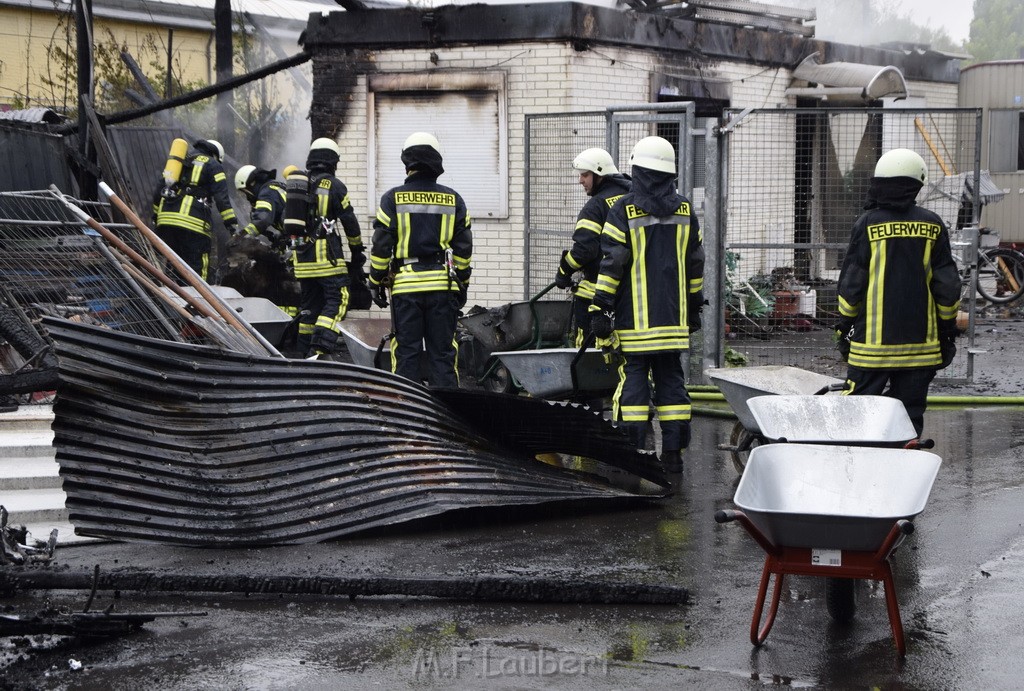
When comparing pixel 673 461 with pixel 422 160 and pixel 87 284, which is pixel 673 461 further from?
pixel 87 284

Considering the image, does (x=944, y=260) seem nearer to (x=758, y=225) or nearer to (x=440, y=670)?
(x=440, y=670)

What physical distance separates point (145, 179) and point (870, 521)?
37.6 ft

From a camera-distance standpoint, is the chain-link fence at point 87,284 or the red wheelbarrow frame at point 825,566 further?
the chain-link fence at point 87,284

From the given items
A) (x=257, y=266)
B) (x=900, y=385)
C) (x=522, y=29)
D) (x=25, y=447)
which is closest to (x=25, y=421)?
(x=25, y=447)

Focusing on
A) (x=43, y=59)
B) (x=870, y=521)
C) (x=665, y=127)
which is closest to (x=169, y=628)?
(x=870, y=521)

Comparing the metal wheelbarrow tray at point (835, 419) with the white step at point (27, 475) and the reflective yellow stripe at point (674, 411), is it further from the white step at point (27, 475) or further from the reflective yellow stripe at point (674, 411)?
the white step at point (27, 475)

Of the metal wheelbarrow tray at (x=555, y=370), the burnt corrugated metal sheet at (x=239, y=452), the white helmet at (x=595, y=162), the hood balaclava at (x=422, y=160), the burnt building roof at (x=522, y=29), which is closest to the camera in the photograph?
the burnt corrugated metal sheet at (x=239, y=452)

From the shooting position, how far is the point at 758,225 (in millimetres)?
13594

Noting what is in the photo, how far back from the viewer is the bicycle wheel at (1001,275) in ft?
53.5

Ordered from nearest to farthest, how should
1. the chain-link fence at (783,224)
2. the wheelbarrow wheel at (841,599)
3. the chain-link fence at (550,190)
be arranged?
the wheelbarrow wheel at (841,599) < the chain-link fence at (783,224) < the chain-link fence at (550,190)

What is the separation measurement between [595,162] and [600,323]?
142 centimetres

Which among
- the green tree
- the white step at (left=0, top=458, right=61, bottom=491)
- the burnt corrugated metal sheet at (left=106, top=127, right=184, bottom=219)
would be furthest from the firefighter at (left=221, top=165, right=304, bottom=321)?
the green tree

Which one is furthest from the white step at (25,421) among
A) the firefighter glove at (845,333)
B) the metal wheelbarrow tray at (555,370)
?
the firefighter glove at (845,333)

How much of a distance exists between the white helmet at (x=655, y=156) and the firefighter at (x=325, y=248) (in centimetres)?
416
